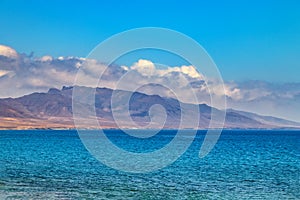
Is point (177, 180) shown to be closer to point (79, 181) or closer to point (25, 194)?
point (79, 181)

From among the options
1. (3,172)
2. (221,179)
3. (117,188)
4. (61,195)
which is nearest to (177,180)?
(221,179)

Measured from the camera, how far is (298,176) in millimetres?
64562

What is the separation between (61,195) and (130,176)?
54.4 feet

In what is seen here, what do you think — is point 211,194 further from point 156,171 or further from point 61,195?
point 156,171

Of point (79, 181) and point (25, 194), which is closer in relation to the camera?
point (25, 194)

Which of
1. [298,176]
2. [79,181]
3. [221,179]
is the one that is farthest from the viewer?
[298,176]

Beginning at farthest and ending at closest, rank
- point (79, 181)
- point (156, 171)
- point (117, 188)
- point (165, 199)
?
1. point (156, 171)
2. point (79, 181)
3. point (117, 188)
4. point (165, 199)

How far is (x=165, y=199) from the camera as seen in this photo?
4497 centimetres

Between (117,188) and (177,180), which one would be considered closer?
(117,188)

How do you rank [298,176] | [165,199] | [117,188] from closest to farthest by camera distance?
1. [165,199]
2. [117,188]
3. [298,176]

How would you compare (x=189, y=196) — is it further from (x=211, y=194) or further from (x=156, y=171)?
(x=156, y=171)

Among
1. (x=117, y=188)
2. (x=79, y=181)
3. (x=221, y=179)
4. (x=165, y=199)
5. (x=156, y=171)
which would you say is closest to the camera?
(x=165, y=199)

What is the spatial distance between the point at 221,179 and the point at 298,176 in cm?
1181

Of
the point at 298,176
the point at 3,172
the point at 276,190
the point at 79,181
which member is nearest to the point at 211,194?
the point at 276,190
